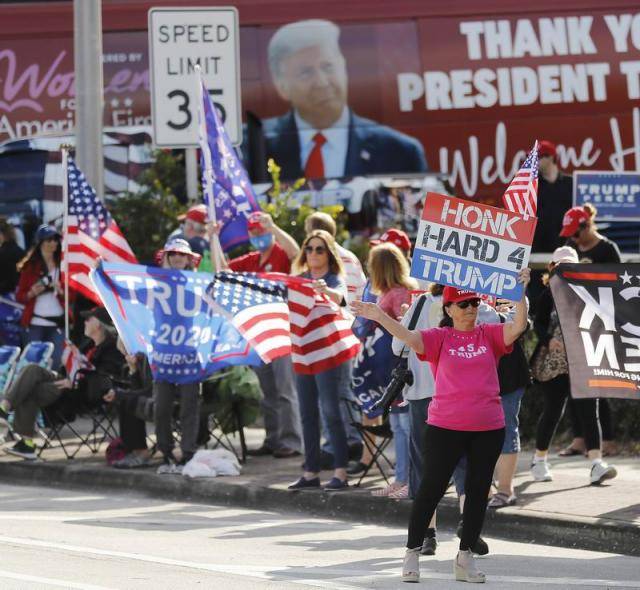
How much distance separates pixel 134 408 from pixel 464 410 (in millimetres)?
5164

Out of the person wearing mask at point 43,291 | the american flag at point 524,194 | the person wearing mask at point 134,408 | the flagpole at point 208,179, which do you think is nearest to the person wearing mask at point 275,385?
the flagpole at point 208,179

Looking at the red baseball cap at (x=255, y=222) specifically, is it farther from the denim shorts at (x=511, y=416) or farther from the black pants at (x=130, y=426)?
the denim shorts at (x=511, y=416)

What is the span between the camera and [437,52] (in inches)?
757

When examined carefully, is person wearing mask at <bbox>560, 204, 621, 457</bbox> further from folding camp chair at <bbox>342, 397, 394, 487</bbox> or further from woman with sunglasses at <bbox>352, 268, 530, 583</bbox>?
woman with sunglasses at <bbox>352, 268, 530, 583</bbox>

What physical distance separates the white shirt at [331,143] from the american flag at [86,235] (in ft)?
14.9

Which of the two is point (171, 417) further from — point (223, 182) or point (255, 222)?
point (223, 182)

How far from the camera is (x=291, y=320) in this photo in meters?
12.5

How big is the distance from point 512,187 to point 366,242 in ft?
25.1

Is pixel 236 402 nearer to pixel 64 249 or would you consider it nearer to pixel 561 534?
pixel 64 249

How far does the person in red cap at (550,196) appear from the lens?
54.1ft

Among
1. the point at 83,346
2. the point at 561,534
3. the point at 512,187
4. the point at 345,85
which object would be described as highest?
the point at 345,85

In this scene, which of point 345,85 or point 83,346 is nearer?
point 83,346

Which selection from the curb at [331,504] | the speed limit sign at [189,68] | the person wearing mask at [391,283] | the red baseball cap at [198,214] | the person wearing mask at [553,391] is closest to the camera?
the curb at [331,504]

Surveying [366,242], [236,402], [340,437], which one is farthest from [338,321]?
[366,242]
